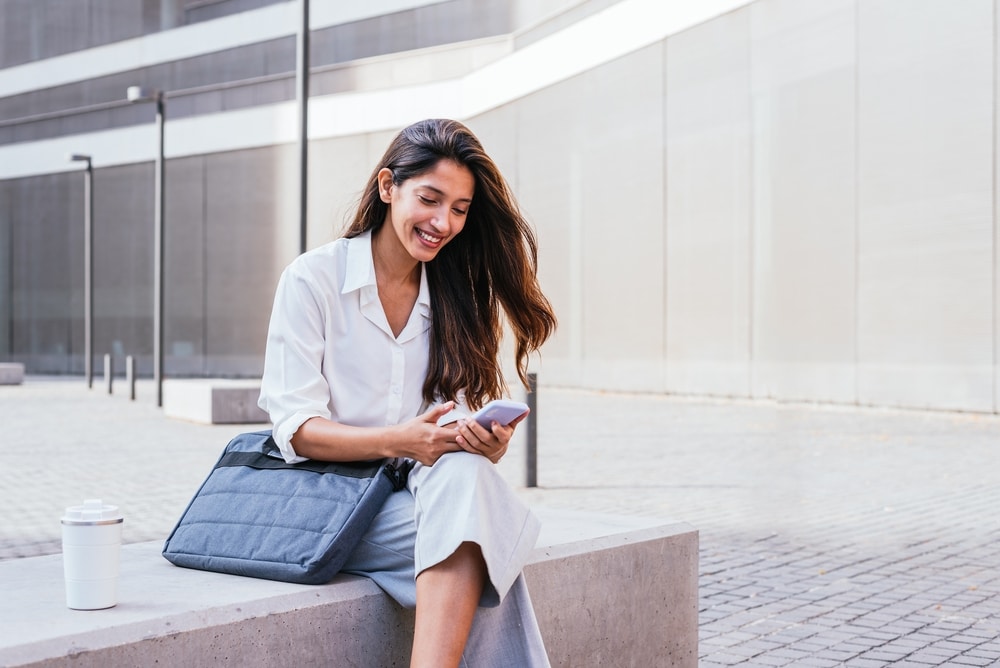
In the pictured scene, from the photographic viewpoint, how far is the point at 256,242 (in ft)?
119

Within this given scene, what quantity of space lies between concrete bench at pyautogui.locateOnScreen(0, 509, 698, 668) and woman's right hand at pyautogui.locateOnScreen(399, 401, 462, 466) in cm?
39

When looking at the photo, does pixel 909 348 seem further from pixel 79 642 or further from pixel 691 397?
pixel 79 642

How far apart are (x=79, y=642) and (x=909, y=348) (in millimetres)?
16496

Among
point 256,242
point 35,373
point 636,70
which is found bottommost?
point 35,373

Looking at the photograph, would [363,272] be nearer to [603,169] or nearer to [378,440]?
[378,440]

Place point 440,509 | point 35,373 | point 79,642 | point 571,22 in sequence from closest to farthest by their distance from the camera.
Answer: point 79,642 < point 440,509 < point 571,22 < point 35,373

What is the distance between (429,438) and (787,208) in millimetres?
17558

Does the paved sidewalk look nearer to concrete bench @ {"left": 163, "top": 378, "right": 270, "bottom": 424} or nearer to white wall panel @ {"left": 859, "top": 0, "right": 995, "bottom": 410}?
concrete bench @ {"left": 163, "top": 378, "right": 270, "bottom": 424}

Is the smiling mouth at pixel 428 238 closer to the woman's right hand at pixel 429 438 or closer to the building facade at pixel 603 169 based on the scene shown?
the woman's right hand at pixel 429 438

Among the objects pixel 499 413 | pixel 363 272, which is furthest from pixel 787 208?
pixel 499 413

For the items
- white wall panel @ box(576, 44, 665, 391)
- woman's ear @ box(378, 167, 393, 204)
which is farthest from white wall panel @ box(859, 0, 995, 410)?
woman's ear @ box(378, 167, 393, 204)

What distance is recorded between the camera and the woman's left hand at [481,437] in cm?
291

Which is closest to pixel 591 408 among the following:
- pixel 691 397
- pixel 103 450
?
pixel 691 397

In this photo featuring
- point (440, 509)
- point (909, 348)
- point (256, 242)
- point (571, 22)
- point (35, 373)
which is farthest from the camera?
point (35, 373)
